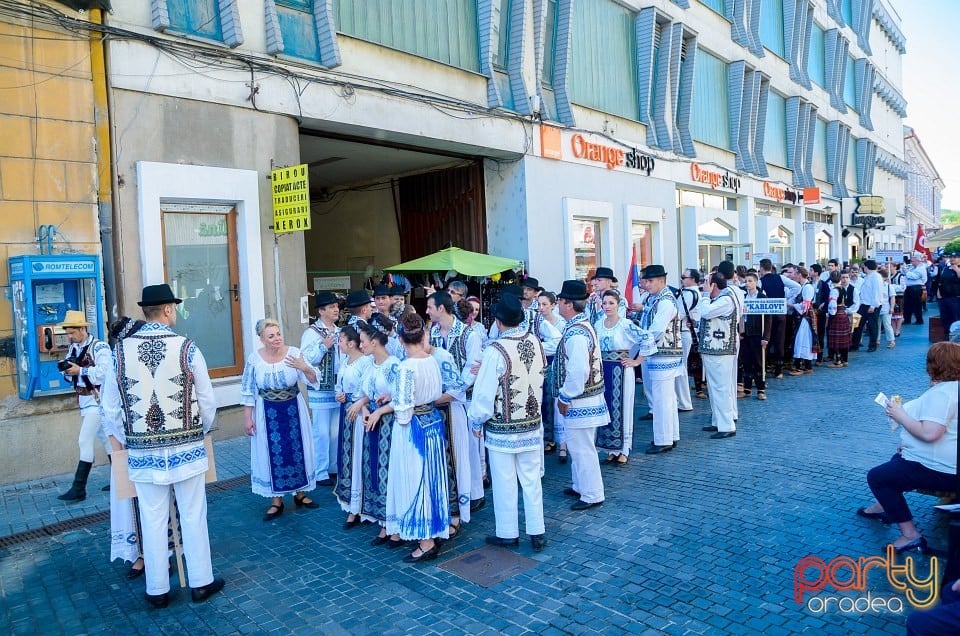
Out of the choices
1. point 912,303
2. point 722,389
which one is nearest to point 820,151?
point 912,303

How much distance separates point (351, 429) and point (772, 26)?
909 inches

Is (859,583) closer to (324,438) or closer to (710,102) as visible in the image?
(324,438)

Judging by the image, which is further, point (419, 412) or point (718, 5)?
point (718, 5)

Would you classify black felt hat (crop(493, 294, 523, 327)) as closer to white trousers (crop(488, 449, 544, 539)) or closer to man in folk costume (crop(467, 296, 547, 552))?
man in folk costume (crop(467, 296, 547, 552))

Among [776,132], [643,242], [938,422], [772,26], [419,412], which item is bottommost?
[938,422]

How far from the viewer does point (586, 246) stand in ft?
49.6

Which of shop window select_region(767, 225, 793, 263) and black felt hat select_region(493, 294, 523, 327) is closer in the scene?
black felt hat select_region(493, 294, 523, 327)

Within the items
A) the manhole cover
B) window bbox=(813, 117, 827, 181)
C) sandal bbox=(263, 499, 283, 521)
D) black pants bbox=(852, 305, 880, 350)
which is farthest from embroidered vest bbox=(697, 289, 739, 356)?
window bbox=(813, 117, 827, 181)

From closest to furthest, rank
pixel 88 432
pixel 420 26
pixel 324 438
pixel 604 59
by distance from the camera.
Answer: pixel 88 432
pixel 324 438
pixel 420 26
pixel 604 59

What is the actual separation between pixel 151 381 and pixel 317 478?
3.05 metres

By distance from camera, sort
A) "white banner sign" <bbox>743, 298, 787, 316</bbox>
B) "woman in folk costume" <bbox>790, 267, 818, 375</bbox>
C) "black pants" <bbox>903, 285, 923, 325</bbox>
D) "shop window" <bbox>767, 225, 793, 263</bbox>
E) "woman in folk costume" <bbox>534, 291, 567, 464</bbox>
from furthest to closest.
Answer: "shop window" <bbox>767, 225, 793, 263</bbox> < "black pants" <bbox>903, 285, 923, 325</bbox> < "woman in folk costume" <bbox>790, 267, 818, 375</bbox> < "white banner sign" <bbox>743, 298, 787, 316</bbox> < "woman in folk costume" <bbox>534, 291, 567, 464</bbox>

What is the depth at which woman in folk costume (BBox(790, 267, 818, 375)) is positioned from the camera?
41.3 feet

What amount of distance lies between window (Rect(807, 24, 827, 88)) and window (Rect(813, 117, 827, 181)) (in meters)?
1.61

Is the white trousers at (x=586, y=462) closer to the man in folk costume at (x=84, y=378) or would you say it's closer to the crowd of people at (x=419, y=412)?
the crowd of people at (x=419, y=412)
